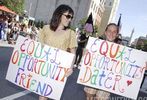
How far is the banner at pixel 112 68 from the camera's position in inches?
259

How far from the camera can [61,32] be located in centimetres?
537

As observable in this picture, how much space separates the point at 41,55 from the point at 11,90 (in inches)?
130

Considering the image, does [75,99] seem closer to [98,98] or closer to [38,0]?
[98,98]

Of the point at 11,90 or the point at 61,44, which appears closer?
the point at 61,44

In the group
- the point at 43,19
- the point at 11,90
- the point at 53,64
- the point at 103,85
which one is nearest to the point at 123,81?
the point at 103,85

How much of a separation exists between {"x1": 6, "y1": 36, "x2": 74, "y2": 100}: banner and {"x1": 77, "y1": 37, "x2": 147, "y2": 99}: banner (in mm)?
1193

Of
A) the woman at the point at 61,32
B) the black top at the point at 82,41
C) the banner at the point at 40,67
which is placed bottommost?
the black top at the point at 82,41

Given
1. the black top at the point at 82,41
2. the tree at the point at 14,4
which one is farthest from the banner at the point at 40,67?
the tree at the point at 14,4

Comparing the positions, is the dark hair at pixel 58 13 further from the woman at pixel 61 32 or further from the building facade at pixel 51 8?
the building facade at pixel 51 8

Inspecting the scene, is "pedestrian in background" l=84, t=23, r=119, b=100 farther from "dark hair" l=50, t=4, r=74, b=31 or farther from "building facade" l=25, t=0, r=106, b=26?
"building facade" l=25, t=0, r=106, b=26

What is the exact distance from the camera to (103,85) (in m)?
6.59

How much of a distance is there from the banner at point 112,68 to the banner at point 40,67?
1.19 metres

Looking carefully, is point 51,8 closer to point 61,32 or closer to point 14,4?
point 14,4

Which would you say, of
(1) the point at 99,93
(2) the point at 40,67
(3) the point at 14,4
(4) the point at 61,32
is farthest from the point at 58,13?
(3) the point at 14,4
